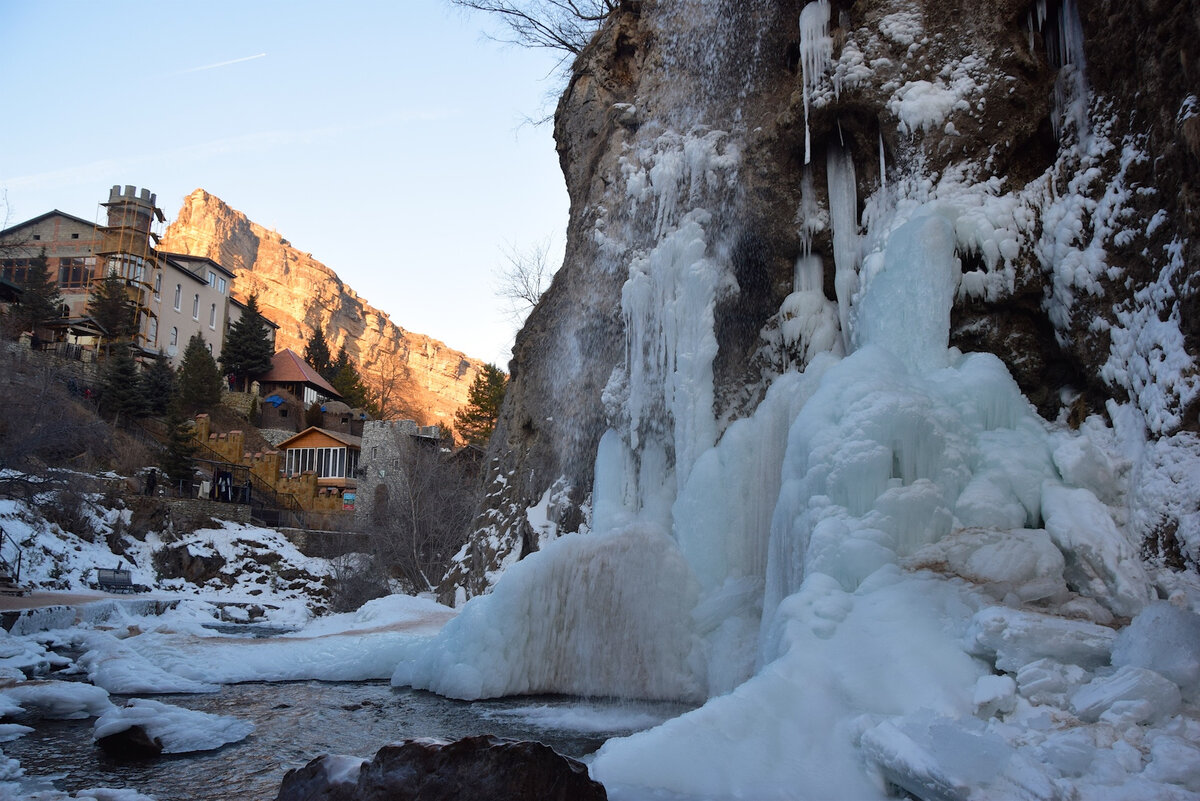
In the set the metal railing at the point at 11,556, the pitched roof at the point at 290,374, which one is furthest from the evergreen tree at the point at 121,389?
the metal railing at the point at 11,556

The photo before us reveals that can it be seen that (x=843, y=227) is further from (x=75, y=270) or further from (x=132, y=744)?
(x=75, y=270)

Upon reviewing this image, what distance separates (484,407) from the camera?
132ft

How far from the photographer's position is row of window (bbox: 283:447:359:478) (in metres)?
39.9

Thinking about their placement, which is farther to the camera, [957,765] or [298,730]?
[298,730]

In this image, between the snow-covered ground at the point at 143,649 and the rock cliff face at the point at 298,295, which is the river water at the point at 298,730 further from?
the rock cliff face at the point at 298,295

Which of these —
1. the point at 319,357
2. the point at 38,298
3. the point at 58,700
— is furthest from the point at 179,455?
the point at 319,357

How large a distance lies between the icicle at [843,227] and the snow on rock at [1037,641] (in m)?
4.55

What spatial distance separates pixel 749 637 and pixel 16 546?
18.1 meters

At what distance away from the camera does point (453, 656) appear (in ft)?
28.3

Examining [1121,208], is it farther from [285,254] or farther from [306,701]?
[285,254]

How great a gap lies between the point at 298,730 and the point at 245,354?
44038mm

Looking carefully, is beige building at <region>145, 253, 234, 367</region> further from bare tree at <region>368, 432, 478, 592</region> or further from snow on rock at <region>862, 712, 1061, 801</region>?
snow on rock at <region>862, 712, 1061, 801</region>

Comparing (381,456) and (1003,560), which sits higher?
Answer: (381,456)

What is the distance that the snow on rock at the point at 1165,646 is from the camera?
4.24 m
